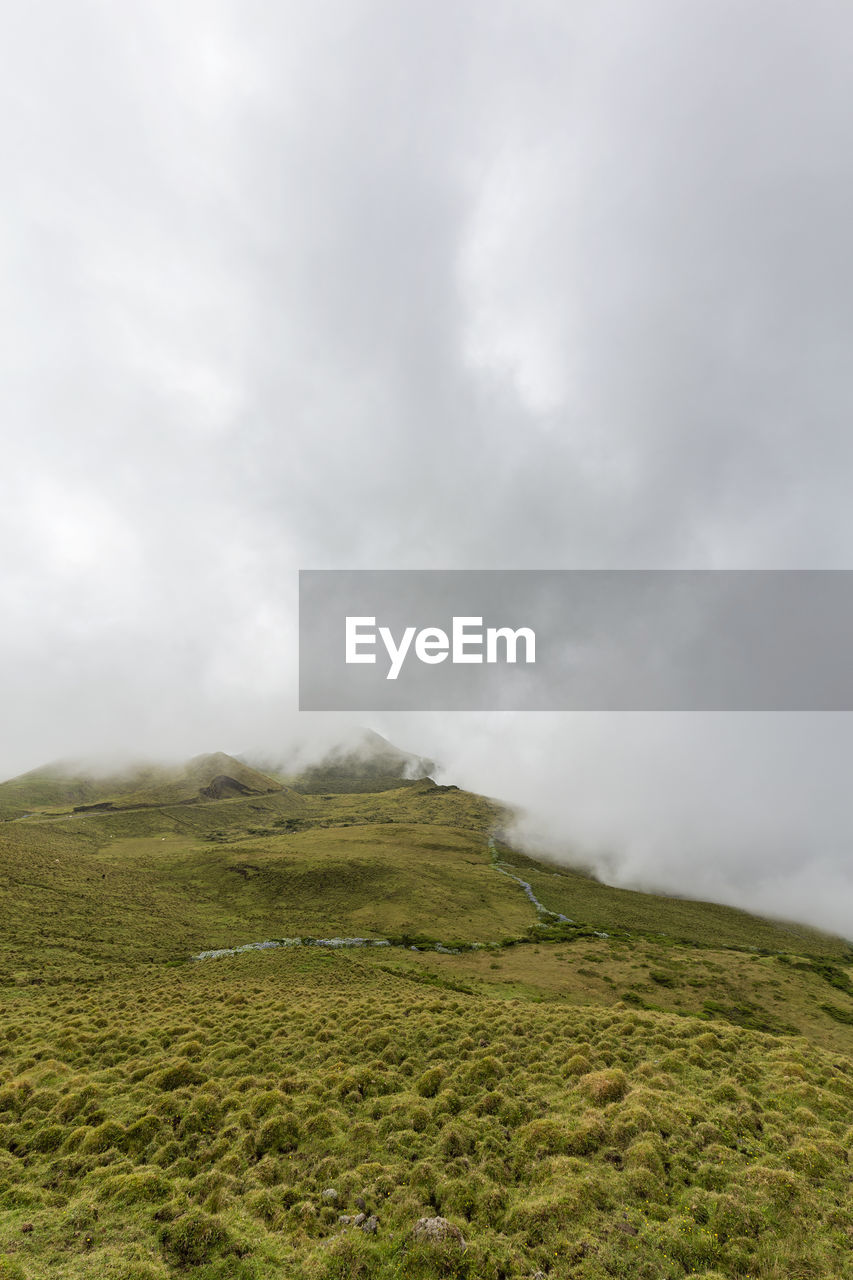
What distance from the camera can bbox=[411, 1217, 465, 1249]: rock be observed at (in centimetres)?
1341

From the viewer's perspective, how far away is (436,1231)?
13.6m

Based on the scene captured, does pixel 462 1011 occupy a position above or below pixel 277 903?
above

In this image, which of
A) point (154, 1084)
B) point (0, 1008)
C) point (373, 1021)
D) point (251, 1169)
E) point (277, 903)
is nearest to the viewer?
point (251, 1169)

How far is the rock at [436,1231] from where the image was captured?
1341 centimetres

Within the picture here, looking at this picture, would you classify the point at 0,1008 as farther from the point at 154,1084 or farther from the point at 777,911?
the point at 777,911

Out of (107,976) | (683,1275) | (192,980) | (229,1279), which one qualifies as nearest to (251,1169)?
(229,1279)

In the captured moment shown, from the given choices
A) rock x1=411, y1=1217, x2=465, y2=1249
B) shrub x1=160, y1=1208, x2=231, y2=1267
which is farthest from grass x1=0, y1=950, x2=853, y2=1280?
rock x1=411, y1=1217, x2=465, y2=1249

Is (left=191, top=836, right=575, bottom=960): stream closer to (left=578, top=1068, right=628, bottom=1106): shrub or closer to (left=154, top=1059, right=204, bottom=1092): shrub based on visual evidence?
(left=154, top=1059, right=204, bottom=1092): shrub

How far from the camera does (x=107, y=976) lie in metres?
46.7

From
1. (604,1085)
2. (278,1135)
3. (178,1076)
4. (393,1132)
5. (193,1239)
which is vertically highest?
(193,1239)

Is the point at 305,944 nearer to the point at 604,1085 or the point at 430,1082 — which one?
the point at 430,1082

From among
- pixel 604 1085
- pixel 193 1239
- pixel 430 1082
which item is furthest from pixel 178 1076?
pixel 604 1085

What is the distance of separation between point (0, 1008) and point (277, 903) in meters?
64.4

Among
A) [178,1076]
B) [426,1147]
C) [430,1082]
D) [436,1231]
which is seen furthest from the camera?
[178,1076]
